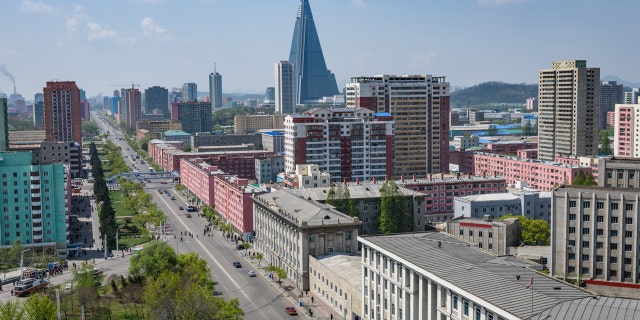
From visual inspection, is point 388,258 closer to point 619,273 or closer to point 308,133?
point 619,273

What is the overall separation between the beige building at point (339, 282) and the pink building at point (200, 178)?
4060 cm

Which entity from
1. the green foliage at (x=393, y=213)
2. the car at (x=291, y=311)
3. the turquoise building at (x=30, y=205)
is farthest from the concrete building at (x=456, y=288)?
the turquoise building at (x=30, y=205)

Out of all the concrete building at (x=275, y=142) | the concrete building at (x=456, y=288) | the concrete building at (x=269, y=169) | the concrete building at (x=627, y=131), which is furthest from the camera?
the concrete building at (x=275, y=142)

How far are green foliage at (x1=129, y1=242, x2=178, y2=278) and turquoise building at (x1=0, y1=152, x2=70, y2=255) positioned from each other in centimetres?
1670

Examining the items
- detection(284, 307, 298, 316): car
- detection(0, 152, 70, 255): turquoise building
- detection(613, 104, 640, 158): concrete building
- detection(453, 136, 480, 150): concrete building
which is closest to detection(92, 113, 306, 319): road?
detection(284, 307, 298, 316): car

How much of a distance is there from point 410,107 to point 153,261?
190ft

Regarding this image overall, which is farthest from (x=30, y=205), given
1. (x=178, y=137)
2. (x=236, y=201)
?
(x=178, y=137)

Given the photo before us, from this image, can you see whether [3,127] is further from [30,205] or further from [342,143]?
[342,143]

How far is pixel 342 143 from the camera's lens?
91562mm

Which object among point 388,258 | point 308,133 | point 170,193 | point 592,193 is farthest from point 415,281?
point 170,193

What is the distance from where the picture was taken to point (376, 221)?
67312 millimetres

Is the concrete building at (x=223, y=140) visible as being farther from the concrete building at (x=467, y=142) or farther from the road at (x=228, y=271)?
the road at (x=228, y=271)

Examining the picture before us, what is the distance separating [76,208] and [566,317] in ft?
255

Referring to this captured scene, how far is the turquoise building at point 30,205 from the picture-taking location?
66312mm
